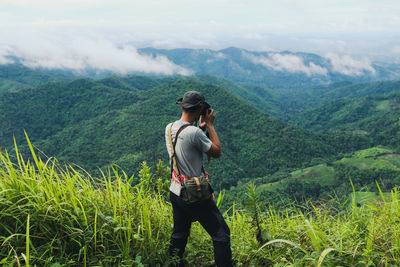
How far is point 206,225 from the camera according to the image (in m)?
2.95

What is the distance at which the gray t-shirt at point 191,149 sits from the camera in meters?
2.83

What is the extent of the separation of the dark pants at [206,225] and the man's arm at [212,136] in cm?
57

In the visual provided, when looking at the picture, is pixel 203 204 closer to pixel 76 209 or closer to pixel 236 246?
pixel 236 246

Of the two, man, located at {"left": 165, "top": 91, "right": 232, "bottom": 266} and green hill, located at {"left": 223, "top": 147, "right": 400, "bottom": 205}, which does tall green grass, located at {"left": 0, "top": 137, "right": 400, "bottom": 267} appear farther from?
green hill, located at {"left": 223, "top": 147, "right": 400, "bottom": 205}

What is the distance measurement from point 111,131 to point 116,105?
1611 inches

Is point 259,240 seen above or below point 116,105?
above

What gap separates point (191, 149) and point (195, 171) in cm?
27

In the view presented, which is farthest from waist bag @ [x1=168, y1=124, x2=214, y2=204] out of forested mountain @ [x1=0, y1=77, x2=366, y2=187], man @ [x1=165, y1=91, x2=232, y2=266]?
forested mountain @ [x1=0, y1=77, x2=366, y2=187]

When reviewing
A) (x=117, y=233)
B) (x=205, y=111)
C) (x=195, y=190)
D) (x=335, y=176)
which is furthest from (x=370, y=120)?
(x=117, y=233)

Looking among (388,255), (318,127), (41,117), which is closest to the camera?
(388,255)

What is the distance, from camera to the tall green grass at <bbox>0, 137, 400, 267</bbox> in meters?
2.47

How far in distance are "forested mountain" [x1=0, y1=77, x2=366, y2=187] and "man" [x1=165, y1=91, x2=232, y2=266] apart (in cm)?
7096

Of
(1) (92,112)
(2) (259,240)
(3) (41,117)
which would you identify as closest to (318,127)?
(1) (92,112)

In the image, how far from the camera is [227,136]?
11700 centimetres
